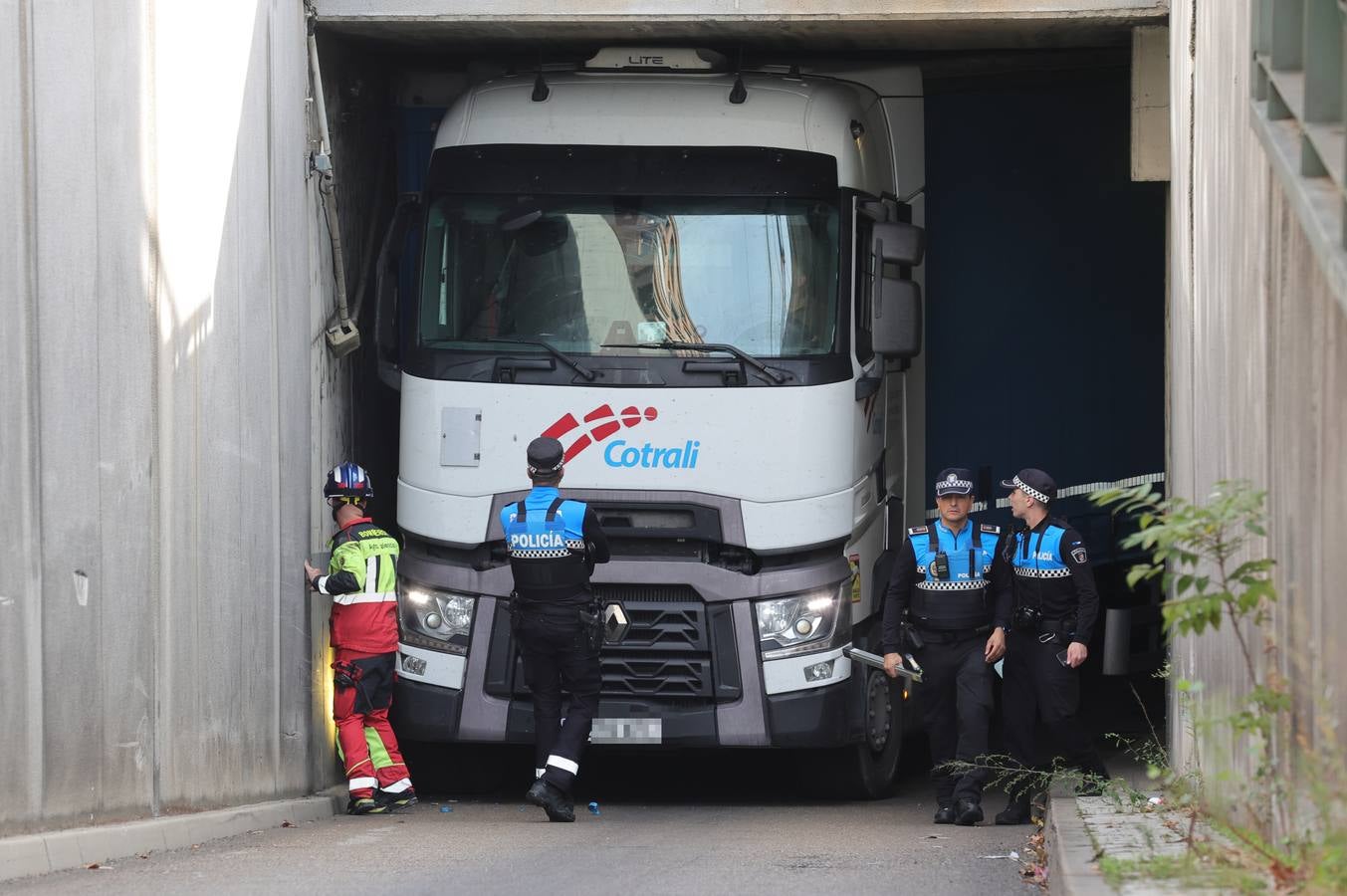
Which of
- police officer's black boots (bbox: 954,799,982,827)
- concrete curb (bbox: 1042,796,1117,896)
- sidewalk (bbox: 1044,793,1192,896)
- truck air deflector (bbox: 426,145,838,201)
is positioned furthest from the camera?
truck air deflector (bbox: 426,145,838,201)

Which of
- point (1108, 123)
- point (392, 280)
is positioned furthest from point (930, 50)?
point (392, 280)

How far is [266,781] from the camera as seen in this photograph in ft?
29.9

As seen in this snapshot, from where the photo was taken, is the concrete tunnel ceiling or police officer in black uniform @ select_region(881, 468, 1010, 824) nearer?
police officer in black uniform @ select_region(881, 468, 1010, 824)

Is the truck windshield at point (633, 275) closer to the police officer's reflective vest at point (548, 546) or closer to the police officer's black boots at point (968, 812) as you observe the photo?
the police officer's reflective vest at point (548, 546)

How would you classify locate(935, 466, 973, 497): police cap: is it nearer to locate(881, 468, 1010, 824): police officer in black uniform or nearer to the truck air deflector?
locate(881, 468, 1010, 824): police officer in black uniform

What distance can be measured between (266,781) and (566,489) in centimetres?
200

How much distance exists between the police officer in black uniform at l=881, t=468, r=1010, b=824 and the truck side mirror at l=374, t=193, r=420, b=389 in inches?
111

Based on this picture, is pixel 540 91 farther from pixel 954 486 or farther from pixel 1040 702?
pixel 1040 702

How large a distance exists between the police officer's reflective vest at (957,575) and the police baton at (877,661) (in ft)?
0.75

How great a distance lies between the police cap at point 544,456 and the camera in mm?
8906

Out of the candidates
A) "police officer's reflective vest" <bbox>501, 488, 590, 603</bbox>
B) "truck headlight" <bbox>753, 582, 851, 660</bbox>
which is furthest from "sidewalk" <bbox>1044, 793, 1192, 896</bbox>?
"police officer's reflective vest" <bbox>501, 488, 590, 603</bbox>

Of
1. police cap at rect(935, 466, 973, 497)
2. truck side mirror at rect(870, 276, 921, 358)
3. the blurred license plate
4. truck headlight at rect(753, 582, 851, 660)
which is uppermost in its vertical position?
truck side mirror at rect(870, 276, 921, 358)

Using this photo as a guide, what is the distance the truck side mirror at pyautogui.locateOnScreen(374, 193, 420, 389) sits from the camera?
32.7ft

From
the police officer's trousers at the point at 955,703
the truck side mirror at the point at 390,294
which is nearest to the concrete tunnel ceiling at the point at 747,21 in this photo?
the truck side mirror at the point at 390,294
